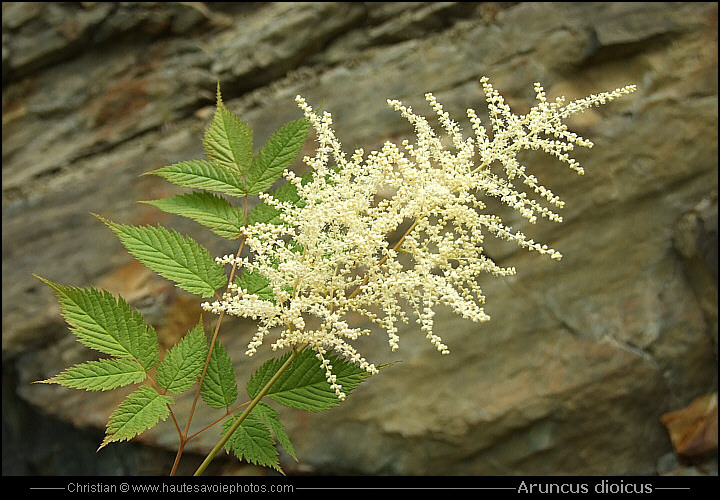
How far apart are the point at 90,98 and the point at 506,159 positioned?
1.80 meters

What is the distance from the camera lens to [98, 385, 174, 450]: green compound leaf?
57 cm

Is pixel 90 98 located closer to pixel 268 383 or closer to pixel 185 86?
pixel 185 86

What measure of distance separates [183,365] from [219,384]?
4 centimetres

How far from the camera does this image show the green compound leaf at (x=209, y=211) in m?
0.64

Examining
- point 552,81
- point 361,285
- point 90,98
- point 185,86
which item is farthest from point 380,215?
point 90,98

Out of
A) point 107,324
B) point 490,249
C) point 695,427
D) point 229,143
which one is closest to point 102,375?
point 107,324

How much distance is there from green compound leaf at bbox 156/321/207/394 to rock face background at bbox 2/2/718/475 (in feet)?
3.95

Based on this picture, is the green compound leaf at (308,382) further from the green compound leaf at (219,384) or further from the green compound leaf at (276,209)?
the green compound leaf at (276,209)

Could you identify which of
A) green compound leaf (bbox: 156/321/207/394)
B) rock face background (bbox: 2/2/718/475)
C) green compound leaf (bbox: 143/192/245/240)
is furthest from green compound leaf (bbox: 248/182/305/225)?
rock face background (bbox: 2/2/718/475)

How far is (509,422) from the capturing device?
1.85 meters

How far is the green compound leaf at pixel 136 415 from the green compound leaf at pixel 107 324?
3 cm

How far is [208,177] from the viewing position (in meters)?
0.68

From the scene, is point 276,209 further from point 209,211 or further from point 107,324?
point 107,324

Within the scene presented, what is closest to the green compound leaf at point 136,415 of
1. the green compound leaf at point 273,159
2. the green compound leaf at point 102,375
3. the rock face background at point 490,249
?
the green compound leaf at point 102,375
